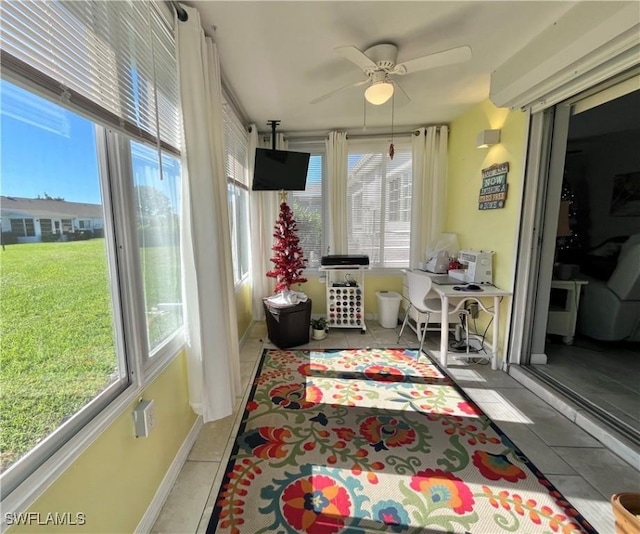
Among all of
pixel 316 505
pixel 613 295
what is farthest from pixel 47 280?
pixel 613 295

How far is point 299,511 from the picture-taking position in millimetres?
1366

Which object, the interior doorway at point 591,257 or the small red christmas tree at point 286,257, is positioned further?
the small red christmas tree at point 286,257

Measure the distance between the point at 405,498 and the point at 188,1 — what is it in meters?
2.85

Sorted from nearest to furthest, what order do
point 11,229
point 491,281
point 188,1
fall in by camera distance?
point 11,229, point 188,1, point 491,281

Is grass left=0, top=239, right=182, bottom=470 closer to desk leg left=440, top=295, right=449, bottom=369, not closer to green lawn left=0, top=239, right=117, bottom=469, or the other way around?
green lawn left=0, top=239, right=117, bottom=469

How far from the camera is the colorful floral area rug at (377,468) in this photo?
1.33 metres

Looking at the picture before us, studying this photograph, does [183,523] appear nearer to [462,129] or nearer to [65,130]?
[65,130]

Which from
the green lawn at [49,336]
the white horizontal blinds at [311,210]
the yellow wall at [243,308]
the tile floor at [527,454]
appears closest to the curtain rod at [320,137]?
the white horizontal blinds at [311,210]

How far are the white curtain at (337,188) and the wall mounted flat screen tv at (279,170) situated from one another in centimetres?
50

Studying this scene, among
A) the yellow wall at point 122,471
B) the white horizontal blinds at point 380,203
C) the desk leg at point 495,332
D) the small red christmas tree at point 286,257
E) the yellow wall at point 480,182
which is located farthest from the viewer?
the white horizontal blinds at point 380,203

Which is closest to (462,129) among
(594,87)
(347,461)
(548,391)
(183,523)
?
(594,87)

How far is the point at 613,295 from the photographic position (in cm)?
291

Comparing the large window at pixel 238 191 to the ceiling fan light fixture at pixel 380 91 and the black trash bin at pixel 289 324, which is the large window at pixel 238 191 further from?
the ceiling fan light fixture at pixel 380 91

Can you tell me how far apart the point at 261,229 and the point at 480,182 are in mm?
2610
